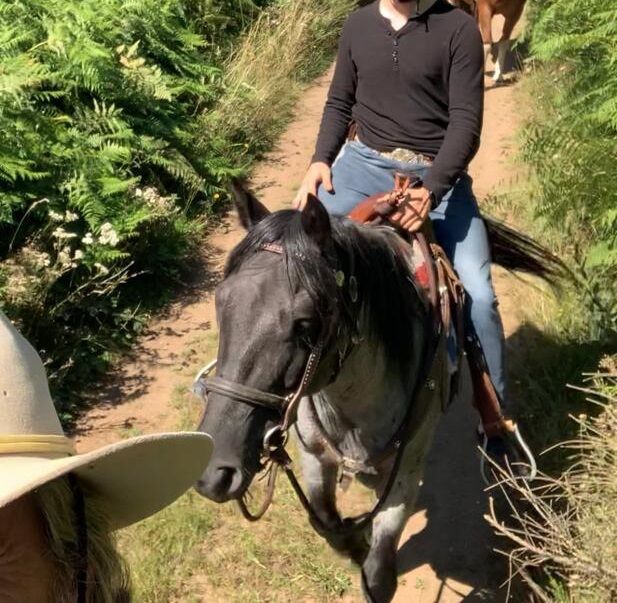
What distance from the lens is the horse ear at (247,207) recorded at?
2865 mm

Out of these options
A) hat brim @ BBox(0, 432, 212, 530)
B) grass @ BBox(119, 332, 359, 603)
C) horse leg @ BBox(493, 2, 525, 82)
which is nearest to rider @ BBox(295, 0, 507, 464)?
grass @ BBox(119, 332, 359, 603)

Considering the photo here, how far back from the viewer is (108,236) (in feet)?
18.6

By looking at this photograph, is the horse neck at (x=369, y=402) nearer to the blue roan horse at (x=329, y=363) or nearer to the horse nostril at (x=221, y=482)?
the blue roan horse at (x=329, y=363)

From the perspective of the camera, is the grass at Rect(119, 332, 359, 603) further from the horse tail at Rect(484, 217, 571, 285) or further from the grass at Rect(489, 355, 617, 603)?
the horse tail at Rect(484, 217, 571, 285)

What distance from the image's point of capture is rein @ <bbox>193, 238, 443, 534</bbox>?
239 cm

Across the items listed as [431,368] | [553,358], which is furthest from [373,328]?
[553,358]

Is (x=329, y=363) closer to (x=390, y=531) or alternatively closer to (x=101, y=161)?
(x=390, y=531)

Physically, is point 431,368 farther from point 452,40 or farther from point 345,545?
point 452,40

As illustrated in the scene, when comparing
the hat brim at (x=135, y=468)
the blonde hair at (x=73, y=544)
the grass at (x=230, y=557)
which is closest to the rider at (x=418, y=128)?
the grass at (x=230, y=557)

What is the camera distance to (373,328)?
297 centimetres

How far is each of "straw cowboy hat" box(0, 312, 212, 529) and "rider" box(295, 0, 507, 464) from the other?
2.08m

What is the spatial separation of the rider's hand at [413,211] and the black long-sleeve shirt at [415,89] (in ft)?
0.36

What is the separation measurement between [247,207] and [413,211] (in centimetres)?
82

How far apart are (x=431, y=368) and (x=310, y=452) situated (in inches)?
26.6
